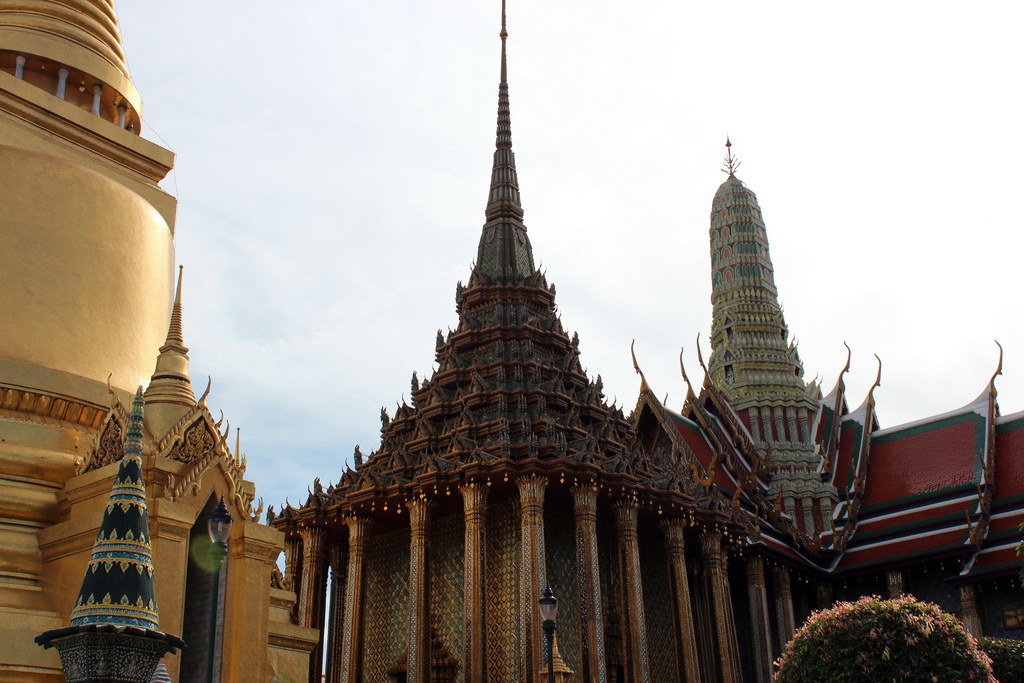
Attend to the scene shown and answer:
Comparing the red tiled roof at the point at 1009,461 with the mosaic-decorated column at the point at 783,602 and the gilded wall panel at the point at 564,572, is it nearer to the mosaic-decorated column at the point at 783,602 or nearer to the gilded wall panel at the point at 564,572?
the mosaic-decorated column at the point at 783,602

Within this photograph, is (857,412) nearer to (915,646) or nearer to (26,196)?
(915,646)

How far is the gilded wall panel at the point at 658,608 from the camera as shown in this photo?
2114 cm

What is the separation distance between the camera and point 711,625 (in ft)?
71.3

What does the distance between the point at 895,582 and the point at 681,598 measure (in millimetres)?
8905

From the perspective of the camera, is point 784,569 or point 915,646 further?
point 784,569

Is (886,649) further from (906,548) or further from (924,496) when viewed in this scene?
(924,496)

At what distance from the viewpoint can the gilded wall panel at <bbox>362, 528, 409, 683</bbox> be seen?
20.4m

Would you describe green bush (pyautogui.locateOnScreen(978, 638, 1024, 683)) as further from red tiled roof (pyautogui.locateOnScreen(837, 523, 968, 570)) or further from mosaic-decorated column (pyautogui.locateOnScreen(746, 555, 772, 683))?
red tiled roof (pyautogui.locateOnScreen(837, 523, 968, 570))

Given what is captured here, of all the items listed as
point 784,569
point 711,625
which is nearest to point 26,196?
point 711,625

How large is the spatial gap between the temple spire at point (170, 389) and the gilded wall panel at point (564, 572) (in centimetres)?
867

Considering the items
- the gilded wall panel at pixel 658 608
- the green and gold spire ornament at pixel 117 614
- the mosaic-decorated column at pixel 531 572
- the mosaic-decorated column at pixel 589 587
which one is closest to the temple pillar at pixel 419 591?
the mosaic-decorated column at pixel 531 572

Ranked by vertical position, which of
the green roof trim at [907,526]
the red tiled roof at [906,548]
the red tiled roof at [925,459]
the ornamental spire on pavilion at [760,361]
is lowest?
the red tiled roof at [906,548]

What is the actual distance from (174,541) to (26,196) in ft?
19.8

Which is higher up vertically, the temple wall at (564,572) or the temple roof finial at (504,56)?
the temple roof finial at (504,56)
